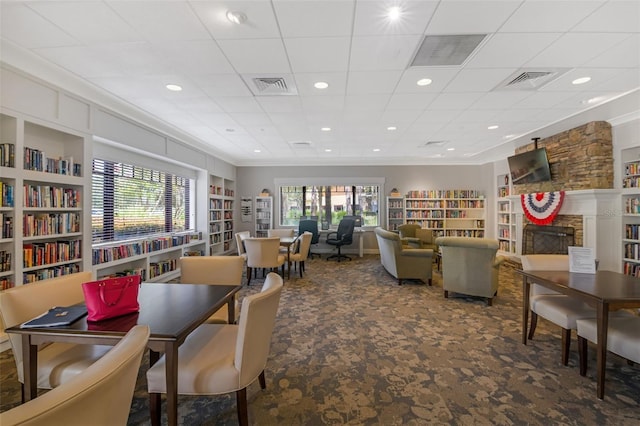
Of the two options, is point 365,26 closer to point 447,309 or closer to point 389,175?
point 447,309

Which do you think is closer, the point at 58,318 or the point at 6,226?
the point at 58,318

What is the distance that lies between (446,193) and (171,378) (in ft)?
25.9

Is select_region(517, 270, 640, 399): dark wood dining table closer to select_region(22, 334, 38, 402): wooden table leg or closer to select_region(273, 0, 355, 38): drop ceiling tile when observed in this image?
select_region(273, 0, 355, 38): drop ceiling tile

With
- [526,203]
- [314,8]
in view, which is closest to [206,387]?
[314,8]

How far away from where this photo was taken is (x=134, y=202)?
464 cm

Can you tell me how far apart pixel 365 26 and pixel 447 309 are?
11.1 ft

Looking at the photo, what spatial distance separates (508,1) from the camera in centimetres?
192

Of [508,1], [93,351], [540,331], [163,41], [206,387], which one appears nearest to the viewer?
[206,387]

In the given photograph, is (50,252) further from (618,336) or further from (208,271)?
(618,336)

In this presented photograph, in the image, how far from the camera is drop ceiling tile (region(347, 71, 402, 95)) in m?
2.91

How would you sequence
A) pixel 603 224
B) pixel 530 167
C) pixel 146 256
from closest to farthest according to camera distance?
1. pixel 603 224
2. pixel 146 256
3. pixel 530 167

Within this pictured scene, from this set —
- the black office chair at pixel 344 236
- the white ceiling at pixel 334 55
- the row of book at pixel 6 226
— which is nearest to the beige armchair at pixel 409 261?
the white ceiling at pixel 334 55

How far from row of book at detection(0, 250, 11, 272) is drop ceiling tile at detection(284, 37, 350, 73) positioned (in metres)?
3.25

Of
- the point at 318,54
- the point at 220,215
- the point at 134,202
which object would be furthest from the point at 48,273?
the point at 220,215
